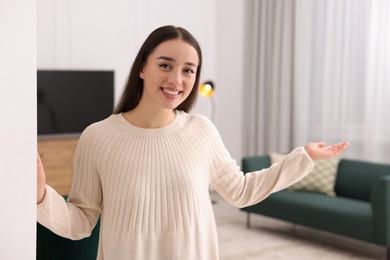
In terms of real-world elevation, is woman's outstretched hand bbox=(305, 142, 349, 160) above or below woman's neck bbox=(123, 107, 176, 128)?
below

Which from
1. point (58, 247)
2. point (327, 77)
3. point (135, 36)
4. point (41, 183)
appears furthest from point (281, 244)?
point (41, 183)

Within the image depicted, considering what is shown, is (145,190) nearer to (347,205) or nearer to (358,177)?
(347,205)

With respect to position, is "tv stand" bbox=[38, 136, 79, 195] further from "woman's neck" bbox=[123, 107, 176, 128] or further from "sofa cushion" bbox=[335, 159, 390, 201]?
"woman's neck" bbox=[123, 107, 176, 128]

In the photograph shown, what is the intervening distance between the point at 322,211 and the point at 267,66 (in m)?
2.59

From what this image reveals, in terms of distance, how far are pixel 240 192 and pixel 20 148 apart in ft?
3.17

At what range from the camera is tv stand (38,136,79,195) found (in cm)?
618

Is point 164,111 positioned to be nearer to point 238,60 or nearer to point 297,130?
point 297,130

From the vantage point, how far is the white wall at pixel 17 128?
2.85 feet

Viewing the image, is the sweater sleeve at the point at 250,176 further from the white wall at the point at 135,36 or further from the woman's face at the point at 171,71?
the white wall at the point at 135,36

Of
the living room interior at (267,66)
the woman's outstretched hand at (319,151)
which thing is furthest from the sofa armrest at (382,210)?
the woman's outstretched hand at (319,151)

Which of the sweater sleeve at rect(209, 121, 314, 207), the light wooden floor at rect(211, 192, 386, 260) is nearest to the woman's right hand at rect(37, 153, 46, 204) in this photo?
the sweater sleeve at rect(209, 121, 314, 207)

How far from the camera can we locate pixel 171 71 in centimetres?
158

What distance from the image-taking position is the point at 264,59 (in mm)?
7219

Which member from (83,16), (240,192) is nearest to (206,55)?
(83,16)
